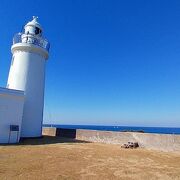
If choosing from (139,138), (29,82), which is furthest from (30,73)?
(139,138)

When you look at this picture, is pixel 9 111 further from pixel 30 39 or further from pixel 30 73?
pixel 30 39

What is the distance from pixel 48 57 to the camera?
20078 millimetres

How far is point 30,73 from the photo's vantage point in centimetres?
1816

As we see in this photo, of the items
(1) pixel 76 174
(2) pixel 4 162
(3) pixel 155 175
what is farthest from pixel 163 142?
(2) pixel 4 162

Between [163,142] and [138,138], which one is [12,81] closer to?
[138,138]

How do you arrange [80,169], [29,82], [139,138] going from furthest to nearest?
1. [29,82]
2. [139,138]
3. [80,169]

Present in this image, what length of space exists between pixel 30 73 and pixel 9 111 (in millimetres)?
4264

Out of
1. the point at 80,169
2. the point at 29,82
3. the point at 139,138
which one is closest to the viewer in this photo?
the point at 80,169

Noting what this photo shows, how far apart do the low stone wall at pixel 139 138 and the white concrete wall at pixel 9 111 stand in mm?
6159

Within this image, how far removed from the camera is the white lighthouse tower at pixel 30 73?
17797mm

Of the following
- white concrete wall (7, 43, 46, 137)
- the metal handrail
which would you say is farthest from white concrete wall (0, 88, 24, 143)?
the metal handrail

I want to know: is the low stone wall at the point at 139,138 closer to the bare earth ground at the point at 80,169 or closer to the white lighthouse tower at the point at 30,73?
the bare earth ground at the point at 80,169

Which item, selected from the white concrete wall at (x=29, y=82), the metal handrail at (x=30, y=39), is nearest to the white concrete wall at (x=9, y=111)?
the white concrete wall at (x=29, y=82)

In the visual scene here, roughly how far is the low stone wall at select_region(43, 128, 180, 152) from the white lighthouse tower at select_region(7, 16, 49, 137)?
4.46 m
